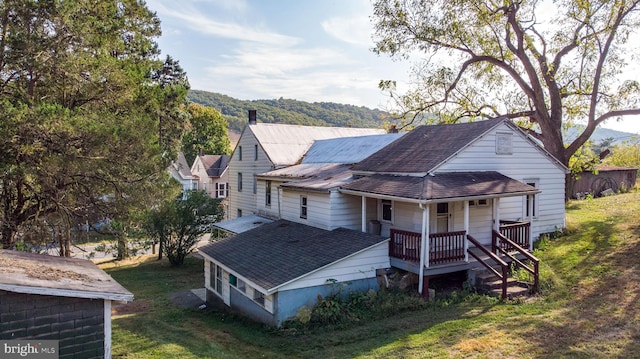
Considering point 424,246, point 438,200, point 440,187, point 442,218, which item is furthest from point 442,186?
point 424,246

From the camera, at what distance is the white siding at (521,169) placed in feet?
51.5

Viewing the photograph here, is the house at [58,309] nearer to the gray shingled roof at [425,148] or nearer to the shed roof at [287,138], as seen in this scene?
the gray shingled roof at [425,148]

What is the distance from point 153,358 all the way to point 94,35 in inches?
421

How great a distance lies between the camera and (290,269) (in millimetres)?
12438

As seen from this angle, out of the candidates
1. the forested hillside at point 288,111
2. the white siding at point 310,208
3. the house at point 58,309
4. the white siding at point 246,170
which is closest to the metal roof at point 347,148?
the white siding at point 246,170

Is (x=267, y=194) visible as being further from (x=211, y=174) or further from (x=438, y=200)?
(x=211, y=174)

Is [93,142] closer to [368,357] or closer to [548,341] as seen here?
[368,357]

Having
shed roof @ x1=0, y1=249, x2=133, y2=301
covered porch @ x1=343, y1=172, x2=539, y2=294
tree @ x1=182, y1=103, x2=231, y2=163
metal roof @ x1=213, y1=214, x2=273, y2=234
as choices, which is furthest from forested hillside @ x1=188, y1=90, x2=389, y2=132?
shed roof @ x1=0, y1=249, x2=133, y2=301

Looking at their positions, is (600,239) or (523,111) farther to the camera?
(523,111)

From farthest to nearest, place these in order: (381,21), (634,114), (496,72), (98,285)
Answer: (496,72) < (381,21) < (634,114) < (98,285)

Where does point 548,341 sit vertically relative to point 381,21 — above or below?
below

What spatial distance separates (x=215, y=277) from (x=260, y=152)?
36.9 feet

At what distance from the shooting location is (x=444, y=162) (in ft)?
48.7

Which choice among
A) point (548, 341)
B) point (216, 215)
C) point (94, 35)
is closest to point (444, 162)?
point (548, 341)
